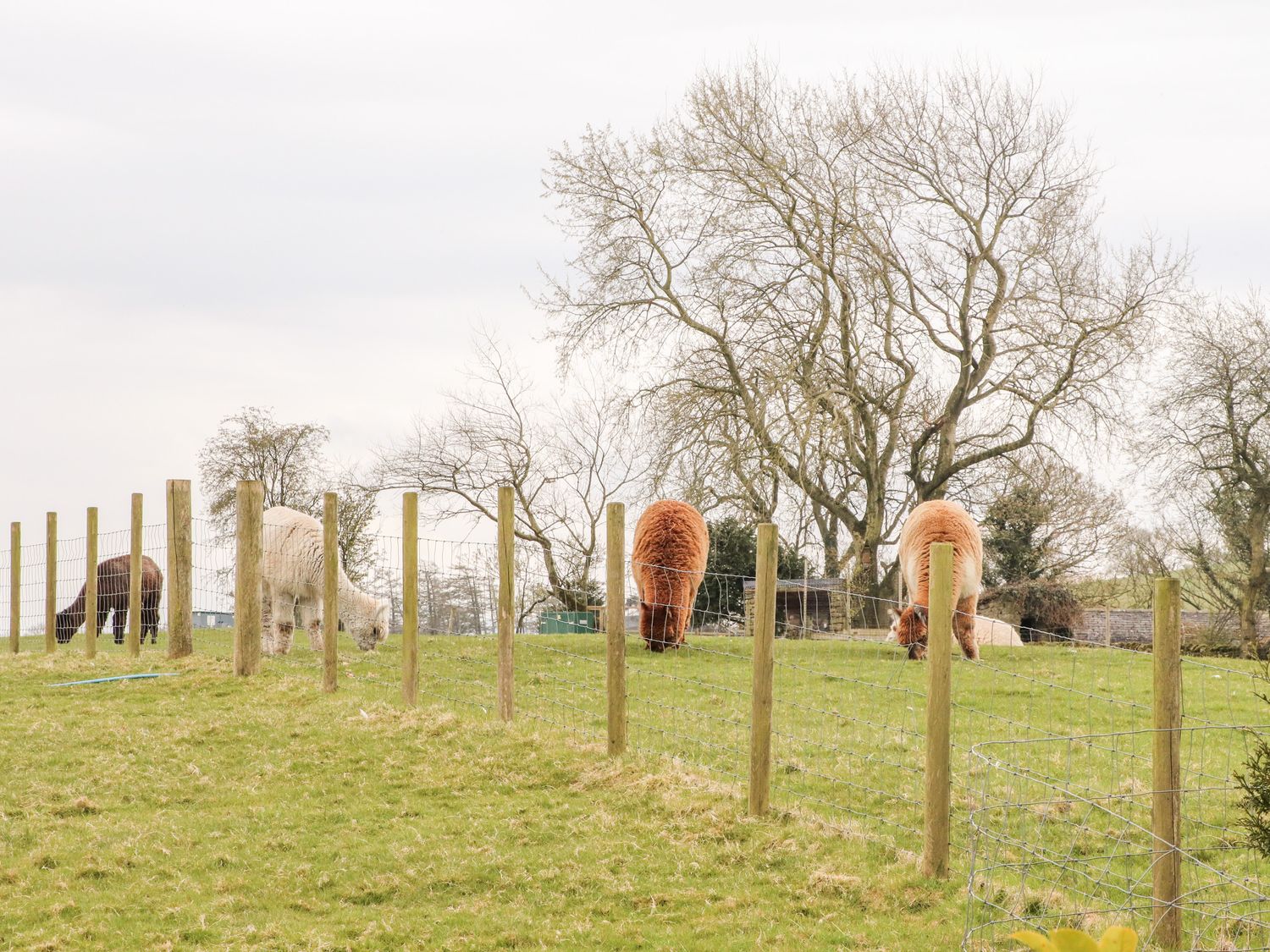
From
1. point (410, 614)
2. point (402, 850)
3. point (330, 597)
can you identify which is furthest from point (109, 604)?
point (402, 850)

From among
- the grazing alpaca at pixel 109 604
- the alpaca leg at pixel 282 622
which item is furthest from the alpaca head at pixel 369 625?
the grazing alpaca at pixel 109 604

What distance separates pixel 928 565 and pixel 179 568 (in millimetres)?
10130

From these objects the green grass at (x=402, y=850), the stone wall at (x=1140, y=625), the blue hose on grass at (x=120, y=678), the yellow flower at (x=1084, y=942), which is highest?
the yellow flower at (x=1084, y=942)

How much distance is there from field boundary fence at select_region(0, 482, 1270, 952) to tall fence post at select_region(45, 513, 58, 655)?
1.5 inches

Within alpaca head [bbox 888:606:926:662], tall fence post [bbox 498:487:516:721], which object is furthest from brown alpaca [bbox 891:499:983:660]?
tall fence post [bbox 498:487:516:721]

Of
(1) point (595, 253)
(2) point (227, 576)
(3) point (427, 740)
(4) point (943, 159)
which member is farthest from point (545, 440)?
(3) point (427, 740)

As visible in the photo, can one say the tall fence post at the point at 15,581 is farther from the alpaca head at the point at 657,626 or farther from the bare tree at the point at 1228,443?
the bare tree at the point at 1228,443

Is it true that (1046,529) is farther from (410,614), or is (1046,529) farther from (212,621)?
(410,614)

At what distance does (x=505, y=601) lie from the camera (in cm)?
1198

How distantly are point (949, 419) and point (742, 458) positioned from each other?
17.7 ft

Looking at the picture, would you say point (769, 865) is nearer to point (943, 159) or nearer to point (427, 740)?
point (427, 740)

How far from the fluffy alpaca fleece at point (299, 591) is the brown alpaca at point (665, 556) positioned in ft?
13.4

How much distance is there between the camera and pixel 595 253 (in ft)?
104

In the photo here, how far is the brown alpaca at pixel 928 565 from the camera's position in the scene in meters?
18.4
